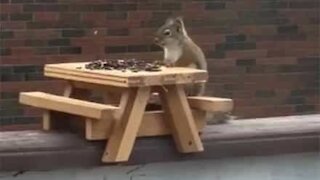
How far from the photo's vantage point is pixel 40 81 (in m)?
6.16

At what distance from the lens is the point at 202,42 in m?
6.53

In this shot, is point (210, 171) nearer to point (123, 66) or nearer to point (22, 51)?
point (123, 66)

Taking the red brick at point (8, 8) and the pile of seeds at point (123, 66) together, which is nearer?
the pile of seeds at point (123, 66)

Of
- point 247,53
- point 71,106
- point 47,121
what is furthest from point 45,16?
point 71,106

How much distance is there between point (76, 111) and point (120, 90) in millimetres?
207

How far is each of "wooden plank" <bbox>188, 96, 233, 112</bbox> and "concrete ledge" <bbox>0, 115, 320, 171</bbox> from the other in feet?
0.49

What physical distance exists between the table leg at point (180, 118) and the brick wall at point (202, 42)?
8.15ft

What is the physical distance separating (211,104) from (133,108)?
0.40m

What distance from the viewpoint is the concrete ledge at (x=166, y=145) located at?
3.58 m

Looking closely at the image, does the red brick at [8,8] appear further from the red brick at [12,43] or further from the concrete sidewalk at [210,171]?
the concrete sidewalk at [210,171]

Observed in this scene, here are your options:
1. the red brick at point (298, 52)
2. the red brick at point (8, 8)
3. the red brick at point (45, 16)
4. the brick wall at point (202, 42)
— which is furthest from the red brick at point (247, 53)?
the red brick at point (8, 8)

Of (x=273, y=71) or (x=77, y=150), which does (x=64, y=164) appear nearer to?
(x=77, y=150)

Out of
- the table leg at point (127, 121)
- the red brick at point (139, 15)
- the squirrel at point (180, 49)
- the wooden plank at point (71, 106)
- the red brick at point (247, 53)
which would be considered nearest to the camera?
the wooden plank at point (71, 106)

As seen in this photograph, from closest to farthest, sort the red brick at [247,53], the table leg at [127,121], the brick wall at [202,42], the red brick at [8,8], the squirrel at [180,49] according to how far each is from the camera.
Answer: the table leg at [127,121]
the squirrel at [180,49]
the red brick at [8,8]
the brick wall at [202,42]
the red brick at [247,53]
